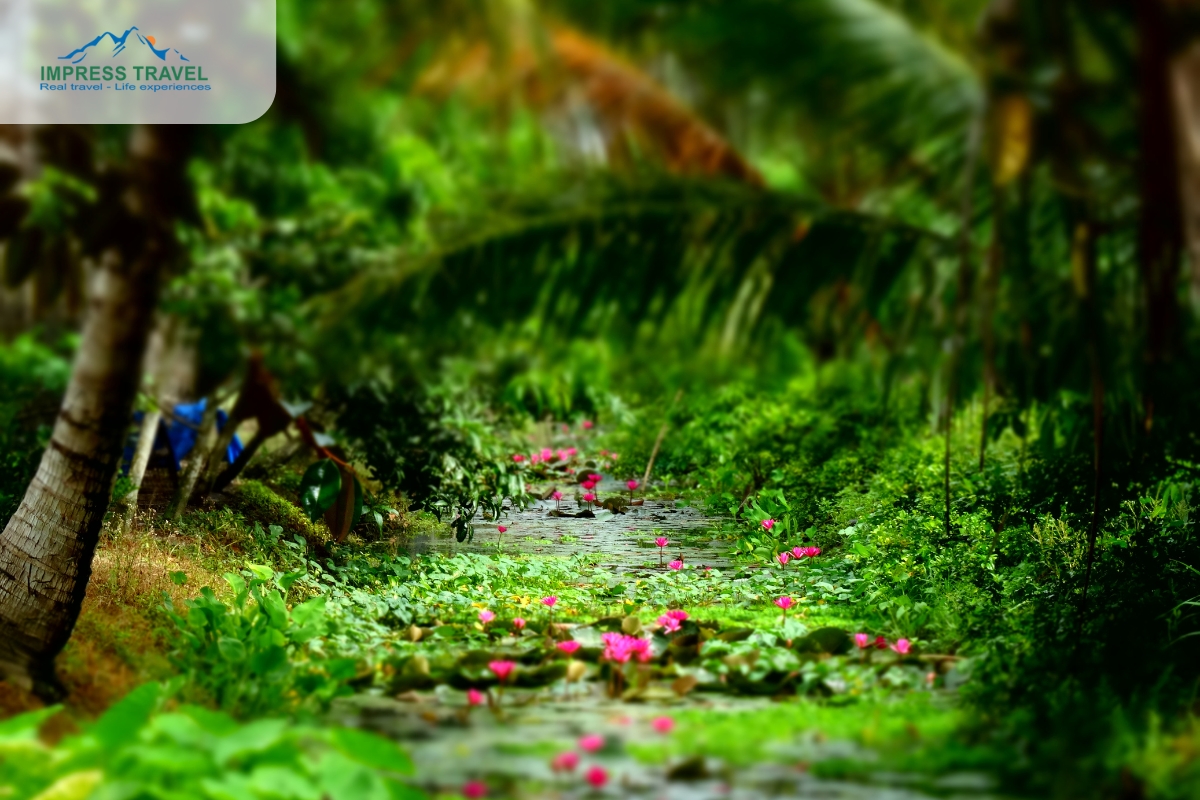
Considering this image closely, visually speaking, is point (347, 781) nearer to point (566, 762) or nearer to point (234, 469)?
point (566, 762)

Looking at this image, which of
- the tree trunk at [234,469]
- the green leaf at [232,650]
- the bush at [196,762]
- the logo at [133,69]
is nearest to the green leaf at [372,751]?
the bush at [196,762]

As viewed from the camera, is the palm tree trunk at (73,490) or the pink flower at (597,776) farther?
the palm tree trunk at (73,490)

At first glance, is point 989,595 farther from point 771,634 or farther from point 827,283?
point 827,283

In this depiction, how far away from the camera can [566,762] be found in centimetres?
261

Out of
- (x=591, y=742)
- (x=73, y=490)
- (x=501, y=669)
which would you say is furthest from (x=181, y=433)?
(x=591, y=742)

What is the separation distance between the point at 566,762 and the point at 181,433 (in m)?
3.43

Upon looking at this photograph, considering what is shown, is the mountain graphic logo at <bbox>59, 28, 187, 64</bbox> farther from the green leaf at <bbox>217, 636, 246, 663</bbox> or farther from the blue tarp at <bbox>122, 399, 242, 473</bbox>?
the green leaf at <bbox>217, 636, 246, 663</bbox>

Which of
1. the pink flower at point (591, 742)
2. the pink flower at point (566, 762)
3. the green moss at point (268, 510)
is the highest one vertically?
the green moss at point (268, 510)

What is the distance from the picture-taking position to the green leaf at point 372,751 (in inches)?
95.7

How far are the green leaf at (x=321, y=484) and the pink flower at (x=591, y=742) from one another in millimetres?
2013

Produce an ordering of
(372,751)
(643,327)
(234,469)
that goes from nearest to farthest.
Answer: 1. (372,751)
2. (643,327)
3. (234,469)

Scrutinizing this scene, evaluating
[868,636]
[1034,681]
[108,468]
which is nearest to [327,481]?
[108,468]

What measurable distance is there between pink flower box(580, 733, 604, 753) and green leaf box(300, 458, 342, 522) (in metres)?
2.01

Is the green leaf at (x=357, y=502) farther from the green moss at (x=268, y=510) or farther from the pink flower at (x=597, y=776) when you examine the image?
the pink flower at (x=597, y=776)
